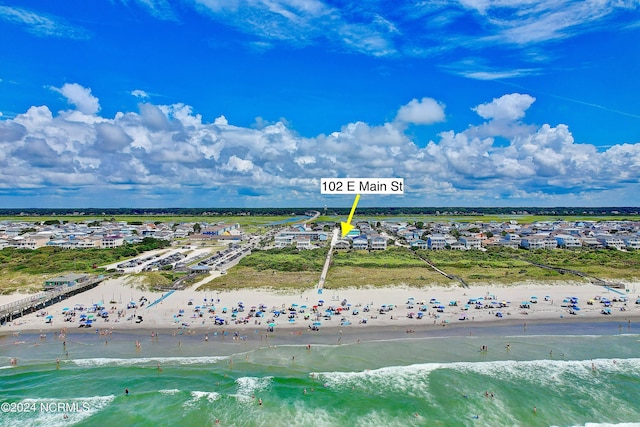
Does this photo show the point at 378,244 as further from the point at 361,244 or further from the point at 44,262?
the point at 44,262

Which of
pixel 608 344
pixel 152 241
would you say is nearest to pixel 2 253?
pixel 152 241

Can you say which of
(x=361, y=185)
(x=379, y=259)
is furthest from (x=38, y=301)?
(x=379, y=259)

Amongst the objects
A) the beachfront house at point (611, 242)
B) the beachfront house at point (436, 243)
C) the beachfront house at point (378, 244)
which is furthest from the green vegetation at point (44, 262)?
the beachfront house at point (611, 242)

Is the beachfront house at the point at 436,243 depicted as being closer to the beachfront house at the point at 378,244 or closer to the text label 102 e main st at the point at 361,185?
the beachfront house at the point at 378,244

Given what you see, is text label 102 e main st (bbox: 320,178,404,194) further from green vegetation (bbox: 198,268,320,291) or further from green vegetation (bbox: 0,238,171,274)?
green vegetation (bbox: 0,238,171,274)

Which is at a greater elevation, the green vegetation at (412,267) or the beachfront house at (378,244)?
the beachfront house at (378,244)
